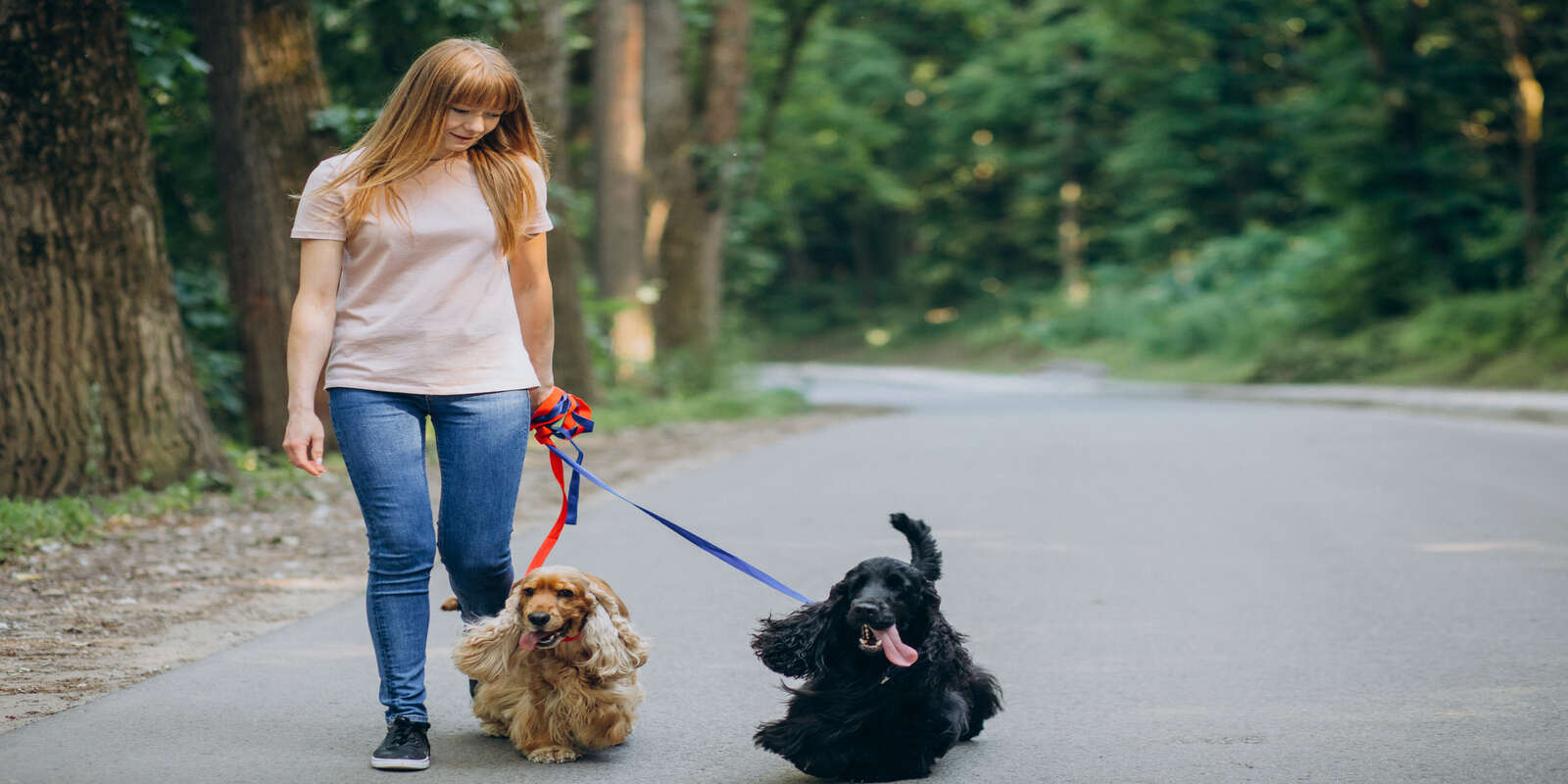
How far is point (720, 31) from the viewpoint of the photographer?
890 inches

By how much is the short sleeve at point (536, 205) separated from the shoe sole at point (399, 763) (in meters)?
1.49

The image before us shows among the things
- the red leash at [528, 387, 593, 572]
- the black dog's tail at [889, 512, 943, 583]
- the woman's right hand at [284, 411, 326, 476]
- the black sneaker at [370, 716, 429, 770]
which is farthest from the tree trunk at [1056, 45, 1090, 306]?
the woman's right hand at [284, 411, 326, 476]

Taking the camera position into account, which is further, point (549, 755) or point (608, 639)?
point (549, 755)

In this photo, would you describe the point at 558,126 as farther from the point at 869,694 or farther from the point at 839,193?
the point at 839,193

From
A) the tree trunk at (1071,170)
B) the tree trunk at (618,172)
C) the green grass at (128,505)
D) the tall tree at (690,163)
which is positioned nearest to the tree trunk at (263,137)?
the green grass at (128,505)

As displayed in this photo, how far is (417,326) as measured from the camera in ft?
13.5

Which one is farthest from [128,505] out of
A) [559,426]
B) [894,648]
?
[894,648]

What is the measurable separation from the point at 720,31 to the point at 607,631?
19412 millimetres

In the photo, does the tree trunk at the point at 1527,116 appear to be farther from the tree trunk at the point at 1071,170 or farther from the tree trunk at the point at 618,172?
the tree trunk at the point at 1071,170

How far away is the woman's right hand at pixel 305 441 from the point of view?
3.99m

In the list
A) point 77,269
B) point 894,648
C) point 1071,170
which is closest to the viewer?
point 894,648

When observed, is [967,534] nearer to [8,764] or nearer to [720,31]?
[8,764]

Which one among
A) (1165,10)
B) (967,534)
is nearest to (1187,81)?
(1165,10)

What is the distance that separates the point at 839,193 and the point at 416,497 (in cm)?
5775
